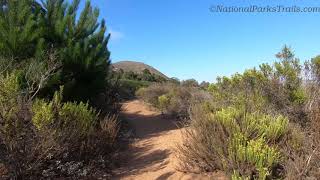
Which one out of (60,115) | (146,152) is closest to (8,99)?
(60,115)

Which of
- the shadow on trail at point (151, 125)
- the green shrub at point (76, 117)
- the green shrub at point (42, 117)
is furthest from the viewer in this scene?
the shadow on trail at point (151, 125)

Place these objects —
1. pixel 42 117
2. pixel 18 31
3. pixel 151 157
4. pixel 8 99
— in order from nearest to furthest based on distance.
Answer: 1. pixel 8 99
2. pixel 42 117
3. pixel 151 157
4. pixel 18 31

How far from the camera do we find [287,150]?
20.0 feet

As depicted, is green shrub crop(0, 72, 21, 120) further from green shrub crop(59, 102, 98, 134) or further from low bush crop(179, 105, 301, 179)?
low bush crop(179, 105, 301, 179)

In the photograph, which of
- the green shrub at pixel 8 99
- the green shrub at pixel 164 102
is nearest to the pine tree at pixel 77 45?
the green shrub at pixel 8 99

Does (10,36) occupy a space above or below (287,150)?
above

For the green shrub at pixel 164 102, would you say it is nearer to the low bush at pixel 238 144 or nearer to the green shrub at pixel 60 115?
the green shrub at pixel 60 115

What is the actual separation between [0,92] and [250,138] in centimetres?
415

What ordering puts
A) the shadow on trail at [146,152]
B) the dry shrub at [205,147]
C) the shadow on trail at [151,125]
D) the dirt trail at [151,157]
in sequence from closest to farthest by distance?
the dry shrub at [205,147] → the dirt trail at [151,157] → the shadow on trail at [146,152] → the shadow on trail at [151,125]

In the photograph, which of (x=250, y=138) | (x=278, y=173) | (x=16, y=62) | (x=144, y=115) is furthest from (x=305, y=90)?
(x=144, y=115)

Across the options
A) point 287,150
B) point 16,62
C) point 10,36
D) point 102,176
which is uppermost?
point 10,36

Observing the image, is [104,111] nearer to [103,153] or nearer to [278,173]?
[103,153]

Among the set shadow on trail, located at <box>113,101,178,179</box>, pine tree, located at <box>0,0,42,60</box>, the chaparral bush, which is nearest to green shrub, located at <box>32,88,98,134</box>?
shadow on trail, located at <box>113,101,178,179</box>

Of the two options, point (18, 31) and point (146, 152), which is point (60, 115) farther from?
point (18, 31)
